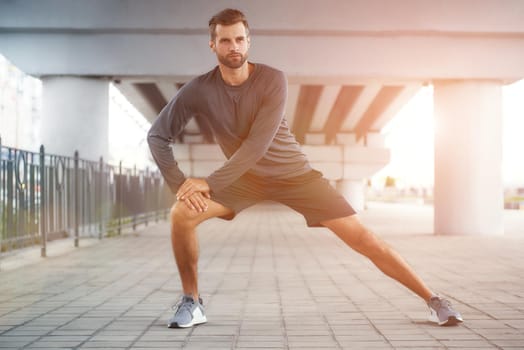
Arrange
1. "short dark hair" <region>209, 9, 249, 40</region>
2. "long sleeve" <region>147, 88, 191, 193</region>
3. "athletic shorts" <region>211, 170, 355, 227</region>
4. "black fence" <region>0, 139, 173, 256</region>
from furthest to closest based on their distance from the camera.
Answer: "black fence" <region>0, 139, 173, 256</region> < "athletic shorts" <region>211, 170, 355, 227</region> < "long sleeve" <region>147, 88, 191, 193</region> < "short dark hair" <region>209, 9, 249, 40</region>

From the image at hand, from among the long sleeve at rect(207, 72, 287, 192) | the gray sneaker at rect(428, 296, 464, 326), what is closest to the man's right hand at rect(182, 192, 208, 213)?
the long sleeve at rect(207, 72, 287, 192)

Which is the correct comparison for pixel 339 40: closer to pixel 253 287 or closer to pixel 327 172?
pixel 253 287

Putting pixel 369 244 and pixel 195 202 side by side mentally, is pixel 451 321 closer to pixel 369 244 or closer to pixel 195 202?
pixel 369 244

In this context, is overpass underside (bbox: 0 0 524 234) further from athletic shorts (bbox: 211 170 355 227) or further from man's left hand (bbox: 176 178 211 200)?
man's left hand (bbox: 176 178 211 200)

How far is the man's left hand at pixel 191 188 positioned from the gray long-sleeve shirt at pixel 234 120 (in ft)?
0.14

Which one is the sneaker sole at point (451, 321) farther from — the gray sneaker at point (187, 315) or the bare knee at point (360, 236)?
the gray sneaker at point (187, 315)

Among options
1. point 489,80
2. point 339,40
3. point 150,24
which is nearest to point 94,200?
point 150,24

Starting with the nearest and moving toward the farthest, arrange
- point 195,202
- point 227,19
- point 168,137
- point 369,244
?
point 227,19
point 195,202
point 168,137
point 369,244

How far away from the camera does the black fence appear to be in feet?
28.1

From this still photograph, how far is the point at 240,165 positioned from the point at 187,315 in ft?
3.71

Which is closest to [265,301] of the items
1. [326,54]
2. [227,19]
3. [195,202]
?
[195,202]

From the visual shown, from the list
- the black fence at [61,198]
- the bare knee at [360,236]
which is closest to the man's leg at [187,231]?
the bare knee at [360,236]

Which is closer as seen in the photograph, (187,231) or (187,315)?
(187,231)

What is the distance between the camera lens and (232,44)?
389cm
